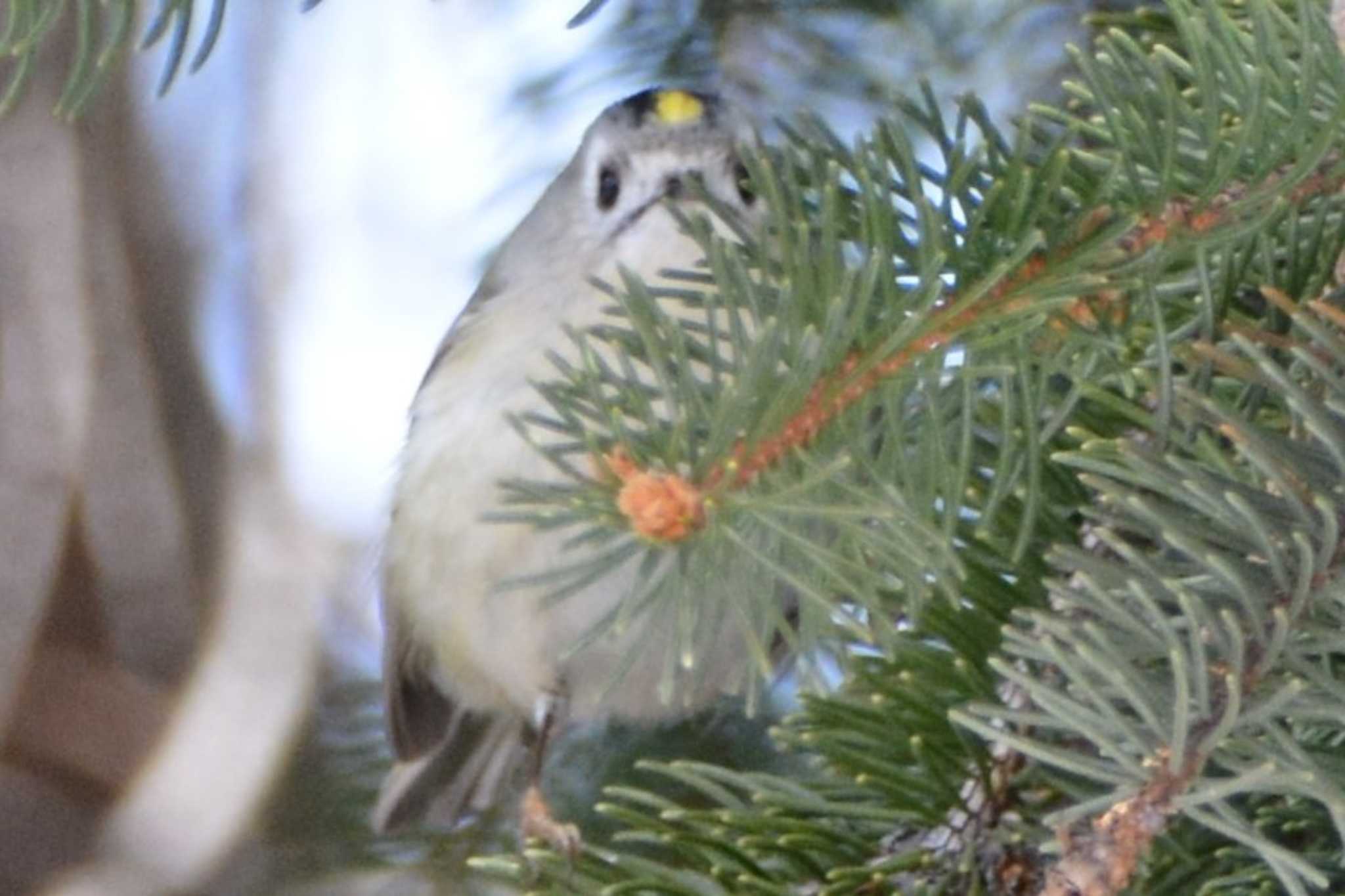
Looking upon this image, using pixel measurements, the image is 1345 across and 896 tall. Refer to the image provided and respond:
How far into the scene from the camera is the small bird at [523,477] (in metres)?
0.99

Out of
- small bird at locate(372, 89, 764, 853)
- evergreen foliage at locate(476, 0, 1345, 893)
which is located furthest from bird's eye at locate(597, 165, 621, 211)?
evergreen foliage at locate(476, 0, 1345, 893)

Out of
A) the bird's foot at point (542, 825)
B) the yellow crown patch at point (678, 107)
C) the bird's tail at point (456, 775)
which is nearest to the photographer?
the bird's foot at point (542, 825)

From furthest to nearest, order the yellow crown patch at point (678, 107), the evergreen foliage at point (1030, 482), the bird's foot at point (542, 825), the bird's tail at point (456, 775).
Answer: the bird's tail at point (456, 775)
the yellow crown patch at point (678, 107)
the bird's foot at point (542, 825)
the evergreen foliage at point (1030, 482)

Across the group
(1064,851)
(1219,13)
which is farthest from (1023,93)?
(1064,851)

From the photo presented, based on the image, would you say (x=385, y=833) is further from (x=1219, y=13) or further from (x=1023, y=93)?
(x=1219, y=13)

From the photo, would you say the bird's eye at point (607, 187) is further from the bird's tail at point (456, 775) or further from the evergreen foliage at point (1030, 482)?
the evergreen foliage at point (1030, 482)

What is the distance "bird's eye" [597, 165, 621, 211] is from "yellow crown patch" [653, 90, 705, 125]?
85 mm

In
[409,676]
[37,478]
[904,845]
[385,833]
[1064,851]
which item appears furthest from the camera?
[37,478]

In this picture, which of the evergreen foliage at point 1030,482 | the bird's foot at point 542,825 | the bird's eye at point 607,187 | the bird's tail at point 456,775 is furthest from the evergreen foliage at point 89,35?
the bird's tail at point 456,775

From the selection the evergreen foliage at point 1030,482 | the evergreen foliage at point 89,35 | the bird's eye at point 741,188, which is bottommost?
the evergreen foliage at point 1030,482

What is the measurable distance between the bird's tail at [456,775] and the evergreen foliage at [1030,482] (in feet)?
2.09

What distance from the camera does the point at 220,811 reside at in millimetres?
1308

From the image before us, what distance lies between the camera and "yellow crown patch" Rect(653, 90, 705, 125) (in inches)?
38.9

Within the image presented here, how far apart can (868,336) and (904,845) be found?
173mm
